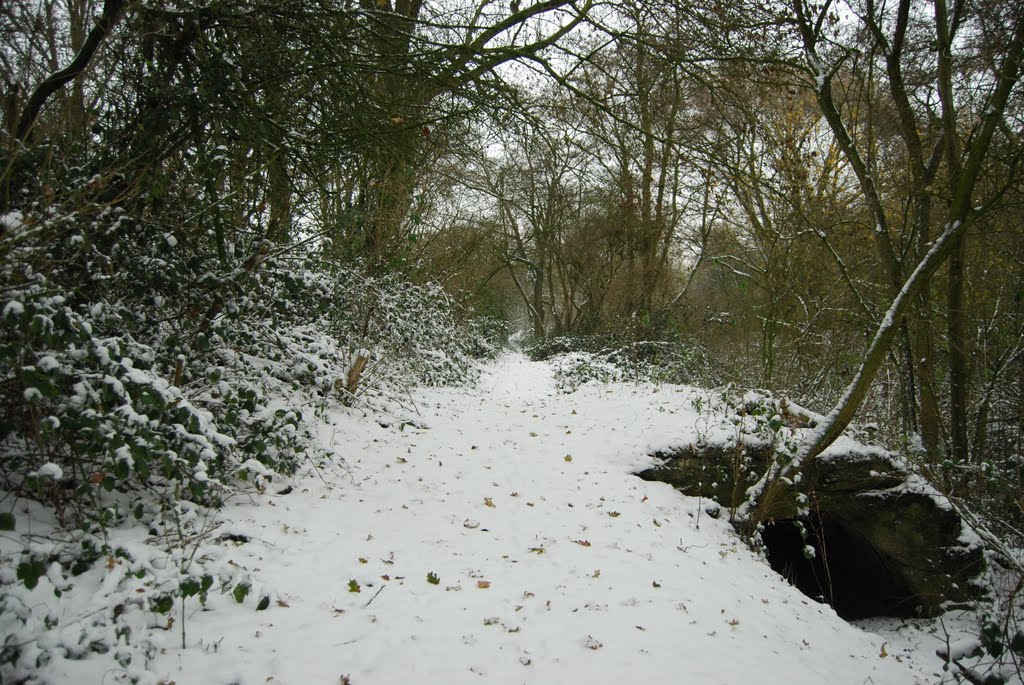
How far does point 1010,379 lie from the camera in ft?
21.7

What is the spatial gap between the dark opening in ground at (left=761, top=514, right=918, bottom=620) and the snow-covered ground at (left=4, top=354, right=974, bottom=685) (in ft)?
1.69

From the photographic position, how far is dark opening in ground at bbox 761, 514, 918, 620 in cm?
663

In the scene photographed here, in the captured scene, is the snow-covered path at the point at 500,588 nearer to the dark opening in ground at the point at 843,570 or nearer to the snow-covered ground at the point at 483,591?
the snow-covered ground at the point at 483,591

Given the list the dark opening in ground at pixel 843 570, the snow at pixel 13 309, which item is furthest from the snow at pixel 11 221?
the dark opening in ground at pixel 843 570

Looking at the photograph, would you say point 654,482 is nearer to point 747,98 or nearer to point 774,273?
point 747,98

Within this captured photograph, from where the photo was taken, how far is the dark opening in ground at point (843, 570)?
6.63 meters

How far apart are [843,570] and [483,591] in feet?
20.4

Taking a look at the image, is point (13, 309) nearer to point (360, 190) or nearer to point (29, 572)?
point (29, 572)

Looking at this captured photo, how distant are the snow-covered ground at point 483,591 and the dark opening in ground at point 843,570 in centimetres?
52

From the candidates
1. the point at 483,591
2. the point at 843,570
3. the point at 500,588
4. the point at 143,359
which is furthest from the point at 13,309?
the point at 843,570

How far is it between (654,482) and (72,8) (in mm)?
6900

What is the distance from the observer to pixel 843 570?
7.51 meters

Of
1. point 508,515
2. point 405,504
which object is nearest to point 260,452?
point 405,504

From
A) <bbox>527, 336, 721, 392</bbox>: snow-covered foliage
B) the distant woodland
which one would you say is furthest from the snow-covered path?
<bbox>527, 336, 721, 392</bbox>: snow-covered foliage
